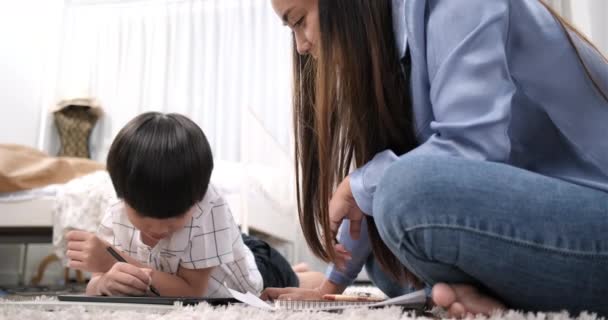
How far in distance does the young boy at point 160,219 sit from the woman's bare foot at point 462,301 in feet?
1.55

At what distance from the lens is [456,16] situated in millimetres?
585

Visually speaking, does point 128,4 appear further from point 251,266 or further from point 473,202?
point 473,202

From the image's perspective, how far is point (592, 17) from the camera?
244cm

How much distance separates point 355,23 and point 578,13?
2196 millimetres

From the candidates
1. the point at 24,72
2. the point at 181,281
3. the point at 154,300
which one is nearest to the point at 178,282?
the point at 181,281

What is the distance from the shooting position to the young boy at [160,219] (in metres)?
0.87

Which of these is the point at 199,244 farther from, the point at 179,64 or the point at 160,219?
the point at 179,64

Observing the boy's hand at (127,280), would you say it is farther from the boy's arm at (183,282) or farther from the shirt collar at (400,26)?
the shirt collar at (400,26)

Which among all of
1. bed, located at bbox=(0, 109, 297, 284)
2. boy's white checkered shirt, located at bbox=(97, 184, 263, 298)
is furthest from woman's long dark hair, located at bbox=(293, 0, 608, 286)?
bed, located at bbox=(0, 109, 297, 284)

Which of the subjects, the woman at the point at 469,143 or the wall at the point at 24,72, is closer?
the woman at the point at 469,143

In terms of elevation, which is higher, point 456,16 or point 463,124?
point 456,16

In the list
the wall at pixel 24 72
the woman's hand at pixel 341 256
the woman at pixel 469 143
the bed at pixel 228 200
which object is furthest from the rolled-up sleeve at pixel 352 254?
the wall at pixel 24 72

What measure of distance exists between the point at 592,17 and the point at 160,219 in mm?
2266

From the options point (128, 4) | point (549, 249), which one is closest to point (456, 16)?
point (549, 249)
